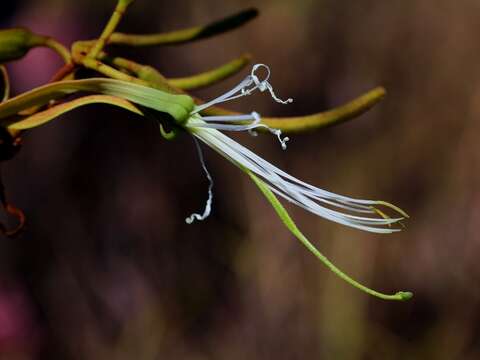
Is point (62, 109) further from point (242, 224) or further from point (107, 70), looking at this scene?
point (242, 224)

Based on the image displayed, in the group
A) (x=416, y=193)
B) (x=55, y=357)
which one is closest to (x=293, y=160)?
(x=416, y=193)

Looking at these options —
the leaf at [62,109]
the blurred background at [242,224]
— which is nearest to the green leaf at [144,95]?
the leaf at [62,109]

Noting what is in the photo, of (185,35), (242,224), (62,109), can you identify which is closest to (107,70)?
(62,109)

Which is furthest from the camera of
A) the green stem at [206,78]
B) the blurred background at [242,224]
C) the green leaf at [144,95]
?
the blurred background at [242,224]

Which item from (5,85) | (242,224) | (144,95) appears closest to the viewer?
(144,95)

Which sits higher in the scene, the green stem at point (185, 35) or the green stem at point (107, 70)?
the green stem at point (185, 35)

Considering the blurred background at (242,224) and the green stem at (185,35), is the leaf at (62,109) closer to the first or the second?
the green stem at (185,35)
